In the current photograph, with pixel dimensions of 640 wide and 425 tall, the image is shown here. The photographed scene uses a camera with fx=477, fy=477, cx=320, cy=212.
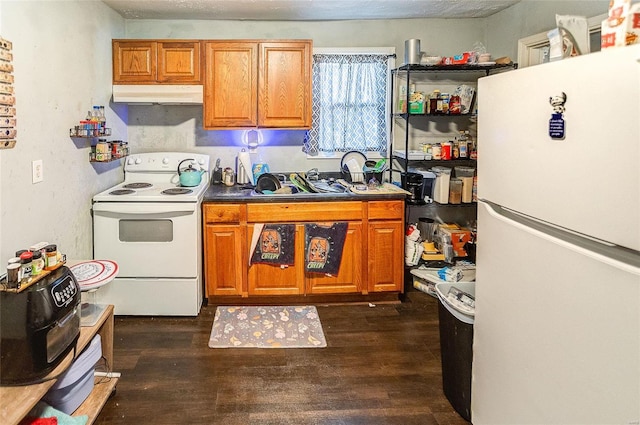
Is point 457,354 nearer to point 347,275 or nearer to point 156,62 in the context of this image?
point 347,275

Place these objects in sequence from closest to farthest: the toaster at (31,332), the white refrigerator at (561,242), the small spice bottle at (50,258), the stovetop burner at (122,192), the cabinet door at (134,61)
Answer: the white refrigerator at (561,242) → the toaster at (31,332) → the small spice bottle at (50,258) → the stovetop burner at (122,192) → the cabinet door at (134,61)

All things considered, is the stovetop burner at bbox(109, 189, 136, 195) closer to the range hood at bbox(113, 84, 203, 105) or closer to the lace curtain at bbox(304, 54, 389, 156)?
the range hood at bbox(113, 84, 203, 105)

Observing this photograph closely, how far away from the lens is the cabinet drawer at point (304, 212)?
3623mm

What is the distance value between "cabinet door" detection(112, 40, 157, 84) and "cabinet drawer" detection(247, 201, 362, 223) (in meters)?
1.34

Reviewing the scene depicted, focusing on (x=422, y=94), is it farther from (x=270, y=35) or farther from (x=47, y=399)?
(x=47, y=399)

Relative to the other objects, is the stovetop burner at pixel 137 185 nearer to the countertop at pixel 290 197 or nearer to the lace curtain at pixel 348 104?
the countertop at pixel 290 197

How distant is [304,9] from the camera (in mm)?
3791

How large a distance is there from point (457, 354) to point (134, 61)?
3186 mm

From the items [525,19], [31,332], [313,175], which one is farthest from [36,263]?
[525,19]

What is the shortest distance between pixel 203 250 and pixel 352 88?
6.35 ft

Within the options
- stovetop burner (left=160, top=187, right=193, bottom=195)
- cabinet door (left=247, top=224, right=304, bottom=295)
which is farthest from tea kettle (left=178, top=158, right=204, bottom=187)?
cabinet door (left=247, top=224, right=304, bottom=295)

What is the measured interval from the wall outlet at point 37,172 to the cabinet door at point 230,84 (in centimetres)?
144

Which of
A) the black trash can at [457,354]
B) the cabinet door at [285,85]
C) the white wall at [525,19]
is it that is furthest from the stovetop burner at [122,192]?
the white wall at [525,19]

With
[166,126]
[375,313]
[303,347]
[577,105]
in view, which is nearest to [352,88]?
[166,126]
